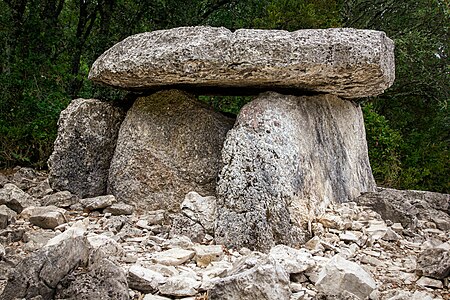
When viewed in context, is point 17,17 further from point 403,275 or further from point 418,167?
point 418,167

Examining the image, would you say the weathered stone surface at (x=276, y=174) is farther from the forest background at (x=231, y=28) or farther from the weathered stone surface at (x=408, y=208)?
the forest background at (x=231, y=28)

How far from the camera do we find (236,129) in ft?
18.7

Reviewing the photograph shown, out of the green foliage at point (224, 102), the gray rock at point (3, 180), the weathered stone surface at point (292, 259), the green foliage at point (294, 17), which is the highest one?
the green foliage at point (294, 17)

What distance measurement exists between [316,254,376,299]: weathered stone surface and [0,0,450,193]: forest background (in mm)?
5800

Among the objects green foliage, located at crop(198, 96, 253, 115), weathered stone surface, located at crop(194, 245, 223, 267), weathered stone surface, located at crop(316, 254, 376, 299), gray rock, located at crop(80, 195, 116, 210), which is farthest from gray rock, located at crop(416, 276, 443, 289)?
green foliage, located at crop(198, 96, 253, 115)

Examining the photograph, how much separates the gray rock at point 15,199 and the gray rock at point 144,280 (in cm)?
259

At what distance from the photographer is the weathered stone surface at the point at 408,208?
5773 mm

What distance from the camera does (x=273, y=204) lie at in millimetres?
5223

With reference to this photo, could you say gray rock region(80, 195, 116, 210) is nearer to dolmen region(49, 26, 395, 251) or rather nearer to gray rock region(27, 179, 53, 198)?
dolmen region(49, 26, 395, 251)

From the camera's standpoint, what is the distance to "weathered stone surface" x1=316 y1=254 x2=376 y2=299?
380cm

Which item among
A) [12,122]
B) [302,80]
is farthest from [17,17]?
[302,80]

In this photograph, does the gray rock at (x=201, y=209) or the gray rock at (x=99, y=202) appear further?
the gray rock at (x=99, y=202)

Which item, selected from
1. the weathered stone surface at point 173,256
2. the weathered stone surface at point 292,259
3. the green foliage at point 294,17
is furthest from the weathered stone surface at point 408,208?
the green foliage at point 294,17

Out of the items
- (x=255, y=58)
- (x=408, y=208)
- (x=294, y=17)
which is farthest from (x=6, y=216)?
(x=294, y=17)
